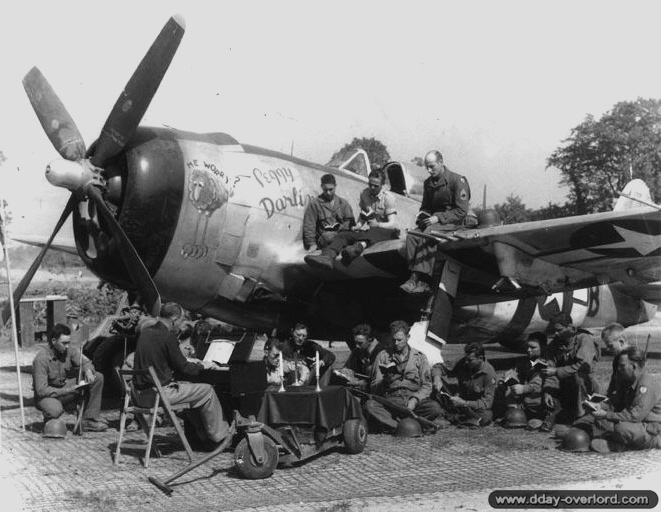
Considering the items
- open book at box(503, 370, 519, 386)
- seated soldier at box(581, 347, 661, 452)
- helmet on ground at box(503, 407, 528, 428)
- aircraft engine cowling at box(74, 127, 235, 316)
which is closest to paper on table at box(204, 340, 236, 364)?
aircraft engine cowling at box(74, 127, 235, 316)

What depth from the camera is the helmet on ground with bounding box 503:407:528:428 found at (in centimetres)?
804

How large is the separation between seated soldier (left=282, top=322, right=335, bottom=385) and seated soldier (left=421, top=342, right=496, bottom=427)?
1.20 m

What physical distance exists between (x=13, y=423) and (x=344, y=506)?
5.16 meters

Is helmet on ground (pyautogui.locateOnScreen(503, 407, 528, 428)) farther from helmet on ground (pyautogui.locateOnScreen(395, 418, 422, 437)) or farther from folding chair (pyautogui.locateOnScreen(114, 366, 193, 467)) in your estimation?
folding chair (pyautogui.locateOnScreen(114, 366, 193, 467))

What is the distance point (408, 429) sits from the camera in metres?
7.60

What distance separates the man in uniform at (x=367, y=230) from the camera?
8.98 m

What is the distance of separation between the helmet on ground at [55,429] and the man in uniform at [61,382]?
0.73 feet

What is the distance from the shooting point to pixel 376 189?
953 centimetres

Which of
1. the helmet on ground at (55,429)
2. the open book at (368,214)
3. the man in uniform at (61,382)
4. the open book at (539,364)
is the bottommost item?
the helmet on ground at (55,429)

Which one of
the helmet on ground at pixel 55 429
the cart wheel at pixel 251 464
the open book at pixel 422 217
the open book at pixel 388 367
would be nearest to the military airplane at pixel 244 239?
the open book at pixel 422 217

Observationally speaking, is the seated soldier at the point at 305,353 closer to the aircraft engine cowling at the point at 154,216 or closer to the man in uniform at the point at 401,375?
the man in uniform at the point at 401,375

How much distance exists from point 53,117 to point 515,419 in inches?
250

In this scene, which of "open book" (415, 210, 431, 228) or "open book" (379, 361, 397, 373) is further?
"open book" (415, 210, 431, 228)

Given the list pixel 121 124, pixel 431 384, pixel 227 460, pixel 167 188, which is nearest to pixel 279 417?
pixel 227 460
